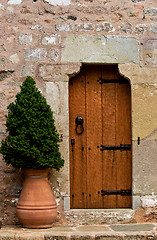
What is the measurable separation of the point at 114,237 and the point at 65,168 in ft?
3.58

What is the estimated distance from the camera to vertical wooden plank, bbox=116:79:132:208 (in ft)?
17.0

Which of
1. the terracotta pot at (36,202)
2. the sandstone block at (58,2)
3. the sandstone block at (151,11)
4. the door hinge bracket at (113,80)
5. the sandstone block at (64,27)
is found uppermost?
the sandstone block at (58,2)

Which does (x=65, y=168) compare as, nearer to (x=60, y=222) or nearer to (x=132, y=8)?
(x=60, y=222)

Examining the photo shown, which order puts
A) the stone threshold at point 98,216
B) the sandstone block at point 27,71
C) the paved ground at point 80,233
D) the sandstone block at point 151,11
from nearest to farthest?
the paved ground at point 80,233 → the stone threshold at point 98,216 → the sandstone block at point 27,71 → the sandstone block at point 151,11

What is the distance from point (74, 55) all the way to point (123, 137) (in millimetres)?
1127

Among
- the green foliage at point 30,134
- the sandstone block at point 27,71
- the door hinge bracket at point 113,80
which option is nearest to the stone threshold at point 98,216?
the green foliage at point 30,134

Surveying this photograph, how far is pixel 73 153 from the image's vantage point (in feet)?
17.0

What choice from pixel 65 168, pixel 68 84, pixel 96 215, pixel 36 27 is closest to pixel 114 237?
pixel 96 215

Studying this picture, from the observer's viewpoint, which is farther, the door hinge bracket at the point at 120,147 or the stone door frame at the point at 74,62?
the door hinge bracket at the point at 120,147

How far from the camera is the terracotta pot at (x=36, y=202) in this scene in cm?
452

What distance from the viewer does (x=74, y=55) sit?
5.13 metres

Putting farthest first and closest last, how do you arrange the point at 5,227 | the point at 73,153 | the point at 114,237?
the point at 73,153
the point at 5,227
the point at 114,237

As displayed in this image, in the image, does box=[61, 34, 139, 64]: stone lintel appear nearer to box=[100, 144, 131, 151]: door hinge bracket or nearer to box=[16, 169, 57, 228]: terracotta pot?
box=[100, 144, 131, 151]: door hinge bracket

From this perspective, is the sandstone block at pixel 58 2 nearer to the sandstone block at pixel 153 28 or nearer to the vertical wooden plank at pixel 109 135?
the vertical wooden plank at pixel 109 135
